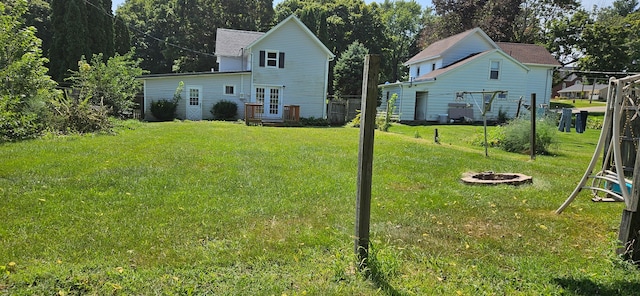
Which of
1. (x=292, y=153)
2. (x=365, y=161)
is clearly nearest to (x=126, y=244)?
(x=365, y=161)

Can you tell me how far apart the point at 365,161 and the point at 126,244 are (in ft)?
7.38

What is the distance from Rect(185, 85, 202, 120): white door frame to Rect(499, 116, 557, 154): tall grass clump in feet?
54.6

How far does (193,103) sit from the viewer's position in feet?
76.4

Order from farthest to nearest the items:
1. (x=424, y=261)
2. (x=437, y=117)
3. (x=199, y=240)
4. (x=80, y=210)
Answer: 1. (x=437, y=117)
2. (x=80, y=210)
3. (x=199, y=240)
4. (x=424, y=261)

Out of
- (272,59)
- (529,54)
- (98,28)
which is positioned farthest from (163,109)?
(529,54)

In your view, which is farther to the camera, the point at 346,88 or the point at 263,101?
the point at 346,88

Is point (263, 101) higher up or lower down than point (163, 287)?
higher up

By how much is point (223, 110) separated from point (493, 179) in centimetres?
1817

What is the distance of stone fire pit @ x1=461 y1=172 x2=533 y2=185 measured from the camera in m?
6.75

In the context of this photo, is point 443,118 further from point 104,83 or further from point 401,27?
point 401,27

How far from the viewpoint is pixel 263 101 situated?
24375mm

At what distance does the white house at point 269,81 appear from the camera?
22969 millimetres

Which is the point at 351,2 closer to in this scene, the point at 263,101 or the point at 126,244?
the point at 263,101

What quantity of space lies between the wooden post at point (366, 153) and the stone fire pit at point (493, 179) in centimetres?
406
